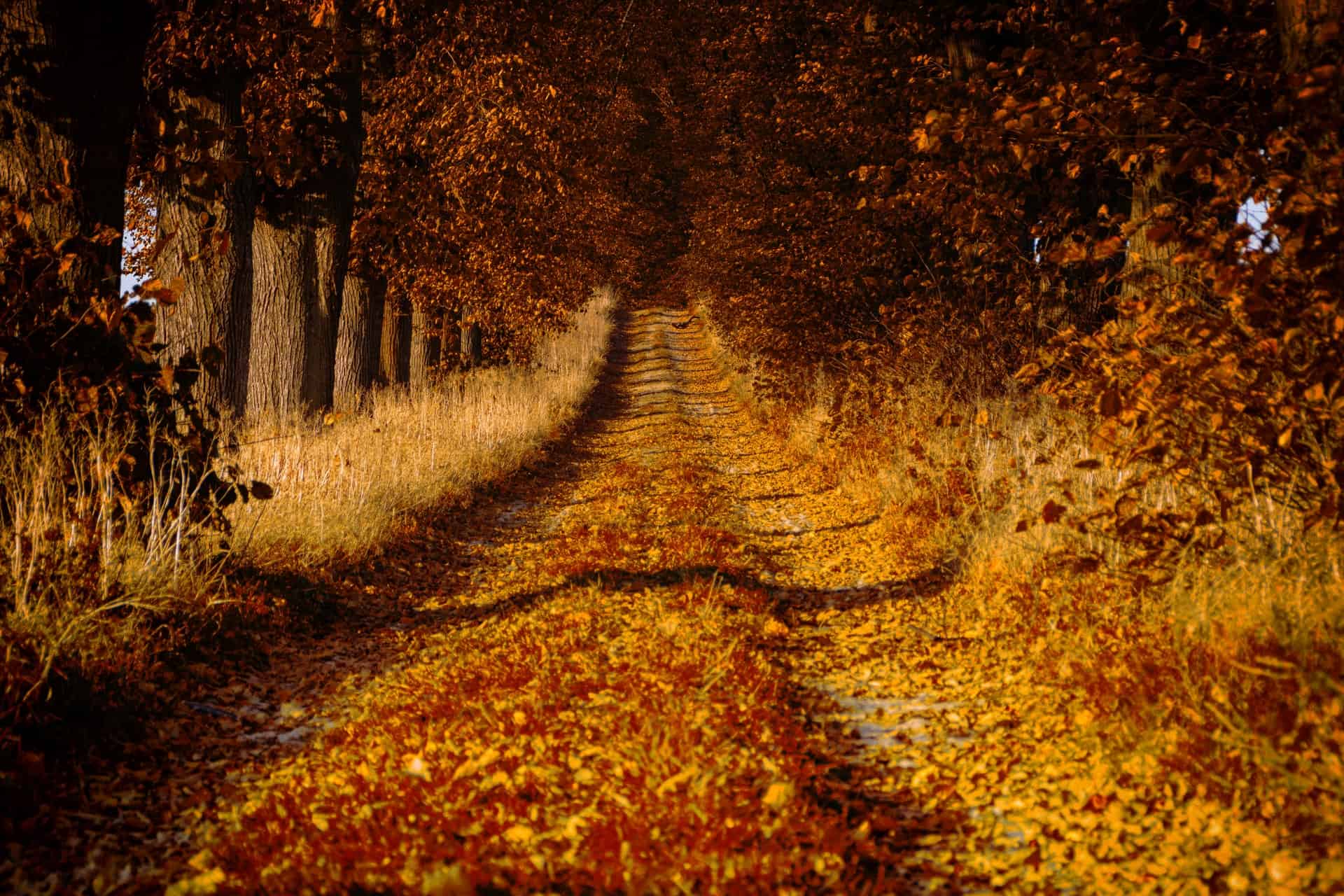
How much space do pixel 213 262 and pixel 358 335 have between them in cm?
593

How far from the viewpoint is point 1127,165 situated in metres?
5.50

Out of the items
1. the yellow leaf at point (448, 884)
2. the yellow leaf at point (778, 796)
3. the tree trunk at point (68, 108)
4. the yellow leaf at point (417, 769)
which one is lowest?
the yellow leaf at point (417, 769)

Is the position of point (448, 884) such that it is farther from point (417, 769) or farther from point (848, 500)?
point (848, 500)

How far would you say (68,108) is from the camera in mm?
5742

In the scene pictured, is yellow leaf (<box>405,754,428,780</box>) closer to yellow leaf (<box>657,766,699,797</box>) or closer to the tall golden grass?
yellow leaf (<box>657,766,699,797</box>)

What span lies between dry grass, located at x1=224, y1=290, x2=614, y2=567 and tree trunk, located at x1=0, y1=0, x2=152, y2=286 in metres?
2.03

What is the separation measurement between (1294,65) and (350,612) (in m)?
7.03

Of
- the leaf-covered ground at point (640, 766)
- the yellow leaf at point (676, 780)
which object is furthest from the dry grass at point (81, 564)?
the yellow leaf at point (676, 780)

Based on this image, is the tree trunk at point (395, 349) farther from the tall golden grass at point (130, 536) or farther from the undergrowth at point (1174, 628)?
the undergrowth at point (1174, 628)

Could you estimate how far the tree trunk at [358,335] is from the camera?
1547cm

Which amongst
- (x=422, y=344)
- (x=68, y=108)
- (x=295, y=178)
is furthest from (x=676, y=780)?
(x=422, y=344)

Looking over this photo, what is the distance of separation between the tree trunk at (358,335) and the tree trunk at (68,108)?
368 inches

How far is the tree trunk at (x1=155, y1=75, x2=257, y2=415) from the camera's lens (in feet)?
33.2

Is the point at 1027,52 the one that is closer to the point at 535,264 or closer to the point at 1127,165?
the point at 1127,165
